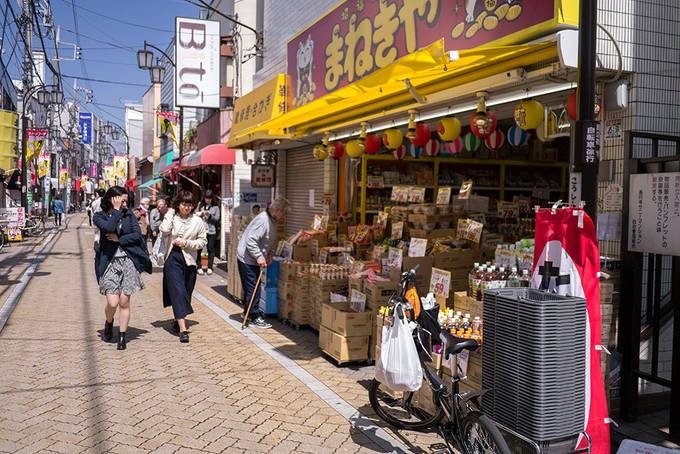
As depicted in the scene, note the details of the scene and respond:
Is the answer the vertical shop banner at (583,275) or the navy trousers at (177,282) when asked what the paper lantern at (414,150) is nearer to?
the navy trousers at (177,282)

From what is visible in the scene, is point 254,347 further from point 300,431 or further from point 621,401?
point 621,401

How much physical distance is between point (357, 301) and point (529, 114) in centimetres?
293

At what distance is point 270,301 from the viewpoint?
8938 millimetres

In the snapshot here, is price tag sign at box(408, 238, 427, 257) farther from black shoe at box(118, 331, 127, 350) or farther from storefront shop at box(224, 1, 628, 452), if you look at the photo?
black shoe at box(118, 331, 127, 350)

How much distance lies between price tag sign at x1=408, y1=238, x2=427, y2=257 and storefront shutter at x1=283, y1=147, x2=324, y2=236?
5.10 metres

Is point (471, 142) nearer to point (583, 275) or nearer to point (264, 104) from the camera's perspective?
point (583, 275)

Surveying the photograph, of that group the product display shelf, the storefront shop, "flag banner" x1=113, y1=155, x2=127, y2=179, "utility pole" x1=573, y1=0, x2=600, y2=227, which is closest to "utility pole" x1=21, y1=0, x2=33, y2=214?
the storefront shop

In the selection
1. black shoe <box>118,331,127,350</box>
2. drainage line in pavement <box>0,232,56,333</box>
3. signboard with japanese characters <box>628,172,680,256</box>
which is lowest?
drainage line in pavement <box>0,232,56,333</box>

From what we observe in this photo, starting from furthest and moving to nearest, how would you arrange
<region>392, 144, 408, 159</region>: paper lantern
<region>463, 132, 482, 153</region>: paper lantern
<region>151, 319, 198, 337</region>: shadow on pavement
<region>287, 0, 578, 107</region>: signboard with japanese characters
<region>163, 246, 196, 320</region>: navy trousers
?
<region>392, 144, 408, 159</region>: paper lantern → <region>151, 319, 198, 337</region>: shadow on pavement → <region>463, 132, 482, 153</region>: paper lantern → <region>163, 246, 196, 320</region>: navy trousers → <region>287, 0, 578, 107</region>: signboard with japanese characters

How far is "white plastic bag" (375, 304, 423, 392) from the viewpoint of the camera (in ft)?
14.0

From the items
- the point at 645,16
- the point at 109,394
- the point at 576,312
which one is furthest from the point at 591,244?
the point at 109,394

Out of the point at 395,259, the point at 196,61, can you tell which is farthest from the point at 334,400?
the point at 196,61

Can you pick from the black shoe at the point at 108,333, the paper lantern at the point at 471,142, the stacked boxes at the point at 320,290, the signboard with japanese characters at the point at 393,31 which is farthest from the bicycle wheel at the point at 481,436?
the black shoe at the point at 108,333

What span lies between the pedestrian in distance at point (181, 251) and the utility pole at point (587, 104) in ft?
17.0
